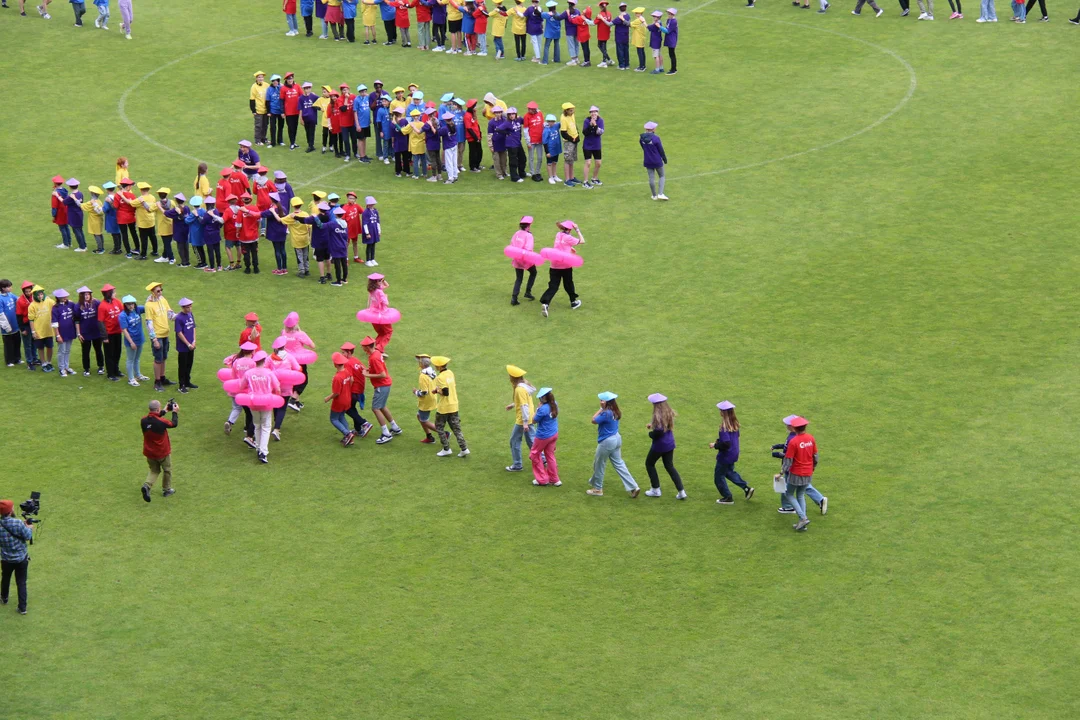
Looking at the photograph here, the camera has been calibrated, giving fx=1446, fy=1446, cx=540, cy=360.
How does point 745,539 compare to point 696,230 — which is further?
point 696,230

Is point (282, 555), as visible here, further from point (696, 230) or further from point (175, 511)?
point (696, 230)

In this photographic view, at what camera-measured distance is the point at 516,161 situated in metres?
40.8

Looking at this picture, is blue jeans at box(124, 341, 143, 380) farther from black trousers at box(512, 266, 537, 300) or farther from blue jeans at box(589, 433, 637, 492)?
blue jeans at box(589, 433, 637, 492)

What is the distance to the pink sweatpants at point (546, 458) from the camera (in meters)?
26.5

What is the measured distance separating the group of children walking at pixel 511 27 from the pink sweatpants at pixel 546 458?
24.2 m

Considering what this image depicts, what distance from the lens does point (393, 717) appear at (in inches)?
819

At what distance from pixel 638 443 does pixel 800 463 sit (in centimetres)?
413

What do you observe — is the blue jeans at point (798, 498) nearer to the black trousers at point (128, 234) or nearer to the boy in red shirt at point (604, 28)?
the black trousers at point (128, 234)

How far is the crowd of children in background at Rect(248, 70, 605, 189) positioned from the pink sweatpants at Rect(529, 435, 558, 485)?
1495 cm

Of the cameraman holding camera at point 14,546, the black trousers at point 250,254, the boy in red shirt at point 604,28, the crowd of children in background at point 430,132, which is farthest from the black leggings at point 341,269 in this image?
the boy in red shirt at point 604,28

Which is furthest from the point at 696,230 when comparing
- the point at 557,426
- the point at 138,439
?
the point at 138,439

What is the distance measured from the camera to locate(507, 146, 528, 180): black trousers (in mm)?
40688

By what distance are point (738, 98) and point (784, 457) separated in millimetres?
23059

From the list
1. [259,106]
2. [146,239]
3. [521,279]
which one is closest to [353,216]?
[521,279]
